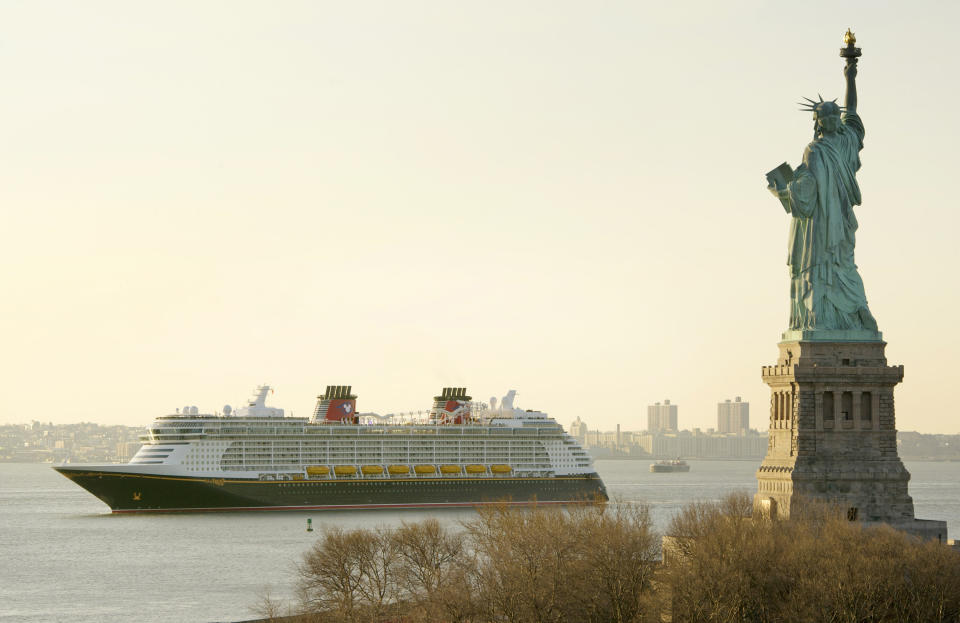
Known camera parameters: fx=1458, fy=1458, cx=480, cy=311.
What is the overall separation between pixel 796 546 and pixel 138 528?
64.5 m

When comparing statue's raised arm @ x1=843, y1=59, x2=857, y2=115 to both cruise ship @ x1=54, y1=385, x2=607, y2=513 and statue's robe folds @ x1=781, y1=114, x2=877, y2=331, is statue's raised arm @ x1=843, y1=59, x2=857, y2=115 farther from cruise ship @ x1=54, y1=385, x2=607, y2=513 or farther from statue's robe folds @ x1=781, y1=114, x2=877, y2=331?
cruise ship @ x1=54, y1=385, x2=607, y2=513

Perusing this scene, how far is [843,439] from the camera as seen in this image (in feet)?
158

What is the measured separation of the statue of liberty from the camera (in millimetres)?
49469

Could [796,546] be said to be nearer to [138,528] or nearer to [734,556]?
[734,556]

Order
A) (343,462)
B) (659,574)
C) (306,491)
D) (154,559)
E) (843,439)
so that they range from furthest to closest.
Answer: (343,462) < (306,491) < (154,559) < (843,439) < (659,574)

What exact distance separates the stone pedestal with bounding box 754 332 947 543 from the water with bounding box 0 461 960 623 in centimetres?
831

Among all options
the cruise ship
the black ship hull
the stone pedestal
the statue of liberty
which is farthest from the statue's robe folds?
the cruise ship

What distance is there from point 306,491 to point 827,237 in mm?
72105

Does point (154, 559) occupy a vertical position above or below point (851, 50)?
below

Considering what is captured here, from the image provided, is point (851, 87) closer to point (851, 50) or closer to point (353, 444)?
point (851, 50)

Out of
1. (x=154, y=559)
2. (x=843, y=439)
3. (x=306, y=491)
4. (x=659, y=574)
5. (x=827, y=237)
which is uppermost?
(x=827, y=237)

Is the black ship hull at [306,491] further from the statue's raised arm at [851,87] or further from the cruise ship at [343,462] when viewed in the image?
the statue's raised arm at [851,87]

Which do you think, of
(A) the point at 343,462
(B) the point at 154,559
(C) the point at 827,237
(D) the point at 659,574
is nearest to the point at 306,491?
(A) the point at 343,462

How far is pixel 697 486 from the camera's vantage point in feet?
598
